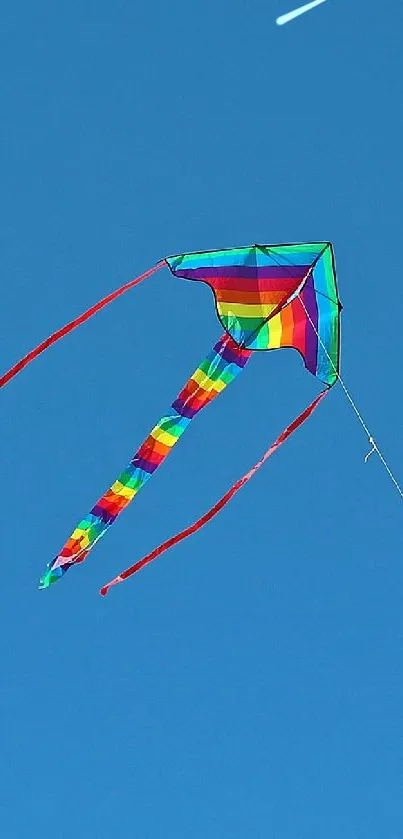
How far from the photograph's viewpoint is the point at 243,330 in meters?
9.39

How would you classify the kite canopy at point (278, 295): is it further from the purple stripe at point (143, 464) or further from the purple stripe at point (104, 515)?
the purple stripe at point (104, 515)

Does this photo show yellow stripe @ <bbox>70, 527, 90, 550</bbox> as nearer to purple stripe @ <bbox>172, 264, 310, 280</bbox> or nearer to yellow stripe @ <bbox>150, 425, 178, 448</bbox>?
yellow stripe @ <bbox>150, 425, 178, 448</bbox>

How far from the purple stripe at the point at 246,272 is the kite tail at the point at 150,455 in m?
0.66

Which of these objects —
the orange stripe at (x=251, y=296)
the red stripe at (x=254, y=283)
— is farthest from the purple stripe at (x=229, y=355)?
the red stripe at (x=254, y=283)

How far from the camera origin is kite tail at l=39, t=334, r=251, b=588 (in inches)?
353

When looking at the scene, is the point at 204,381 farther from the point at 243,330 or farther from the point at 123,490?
the point at 123,490

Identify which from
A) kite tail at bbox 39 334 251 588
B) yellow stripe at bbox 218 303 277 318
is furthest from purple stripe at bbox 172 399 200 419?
yellow stripe at bbox 218 303 277 318

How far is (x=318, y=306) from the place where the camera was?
9648 millimetres

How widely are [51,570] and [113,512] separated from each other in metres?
0.77

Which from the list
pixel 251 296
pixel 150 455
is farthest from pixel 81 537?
pixel 251 296

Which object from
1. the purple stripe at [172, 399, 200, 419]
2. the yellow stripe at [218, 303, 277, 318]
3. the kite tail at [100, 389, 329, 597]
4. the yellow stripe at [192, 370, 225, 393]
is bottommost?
the kite tail at [100, 389, 329, 597]

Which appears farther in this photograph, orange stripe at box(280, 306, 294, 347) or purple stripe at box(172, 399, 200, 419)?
orange stripe at box(280, 306, 294, 347)

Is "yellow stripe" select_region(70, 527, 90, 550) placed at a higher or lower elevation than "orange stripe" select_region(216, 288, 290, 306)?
lower

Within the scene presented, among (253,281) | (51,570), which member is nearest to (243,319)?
(253,281)
